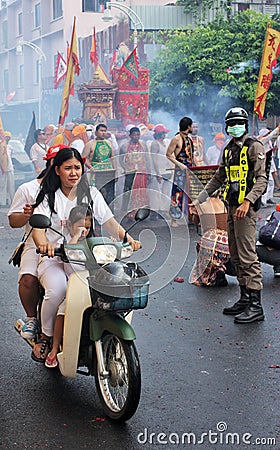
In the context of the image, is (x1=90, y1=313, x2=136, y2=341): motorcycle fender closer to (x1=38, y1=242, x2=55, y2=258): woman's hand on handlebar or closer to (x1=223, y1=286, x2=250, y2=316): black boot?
(x1=38, y1=242, x2=55, y2=258): woman's hand on handlebar

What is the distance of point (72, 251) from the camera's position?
175 inches

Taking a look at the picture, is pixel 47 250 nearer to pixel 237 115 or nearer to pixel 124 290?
pixel 124 290

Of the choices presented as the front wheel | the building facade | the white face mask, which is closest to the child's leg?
the front wheel

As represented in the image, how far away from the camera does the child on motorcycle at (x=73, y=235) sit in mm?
4781

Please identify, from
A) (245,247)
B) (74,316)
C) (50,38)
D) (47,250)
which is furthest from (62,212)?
(50,38)

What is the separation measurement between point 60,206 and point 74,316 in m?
0.82

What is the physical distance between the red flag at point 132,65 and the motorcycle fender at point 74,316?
1332 cm

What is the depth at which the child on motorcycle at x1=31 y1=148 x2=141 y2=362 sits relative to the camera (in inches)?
194

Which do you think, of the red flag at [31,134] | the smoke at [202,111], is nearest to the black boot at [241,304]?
the red flag at [31,134]

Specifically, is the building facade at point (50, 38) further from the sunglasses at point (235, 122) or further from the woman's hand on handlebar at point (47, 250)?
the woman's hand on handlebar at point (47, 250)

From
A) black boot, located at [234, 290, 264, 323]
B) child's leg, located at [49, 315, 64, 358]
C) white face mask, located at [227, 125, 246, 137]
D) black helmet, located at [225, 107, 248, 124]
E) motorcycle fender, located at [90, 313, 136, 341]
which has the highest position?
black helmet, located at [225, 107, 248, 124]

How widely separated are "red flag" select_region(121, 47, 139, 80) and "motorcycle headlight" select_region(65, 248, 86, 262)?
1344cm

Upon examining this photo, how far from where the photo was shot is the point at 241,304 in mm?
6895

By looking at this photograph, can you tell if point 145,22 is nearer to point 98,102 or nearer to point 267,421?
point 98,102
